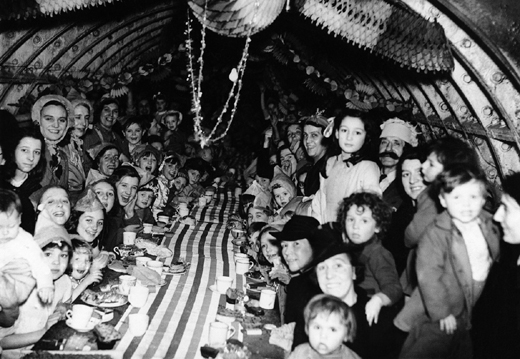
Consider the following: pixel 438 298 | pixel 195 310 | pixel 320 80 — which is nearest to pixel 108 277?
pixel 195 310

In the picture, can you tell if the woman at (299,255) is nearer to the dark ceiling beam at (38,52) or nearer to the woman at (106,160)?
the woman at (106,160)

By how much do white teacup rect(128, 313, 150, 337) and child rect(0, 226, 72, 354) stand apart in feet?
1.94

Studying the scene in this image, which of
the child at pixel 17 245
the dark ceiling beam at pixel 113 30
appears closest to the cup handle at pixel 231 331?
the child at pixel 17 245

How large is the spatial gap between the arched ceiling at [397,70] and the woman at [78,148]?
1.39 m

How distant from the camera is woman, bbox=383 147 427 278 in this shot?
4793 mm

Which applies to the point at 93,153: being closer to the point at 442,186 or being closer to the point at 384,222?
the point at 384,222

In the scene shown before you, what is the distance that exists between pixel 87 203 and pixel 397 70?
6080 millimetres

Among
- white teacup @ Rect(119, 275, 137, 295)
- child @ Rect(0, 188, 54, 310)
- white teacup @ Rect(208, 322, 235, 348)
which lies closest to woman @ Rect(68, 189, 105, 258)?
white teacup @ Rect(119, 275, 137, 295)

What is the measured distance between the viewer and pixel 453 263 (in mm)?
3205

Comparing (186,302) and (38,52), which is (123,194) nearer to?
(186,302)

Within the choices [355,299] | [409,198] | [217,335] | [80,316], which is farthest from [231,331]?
[409,198]

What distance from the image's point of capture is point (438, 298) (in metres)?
3.20

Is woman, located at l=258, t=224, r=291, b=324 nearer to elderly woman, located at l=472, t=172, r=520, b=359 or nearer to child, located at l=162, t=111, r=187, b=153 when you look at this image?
elderly woman, located at l=472, t=172, r=520, b=359

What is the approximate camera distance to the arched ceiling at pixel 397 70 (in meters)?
5.47
